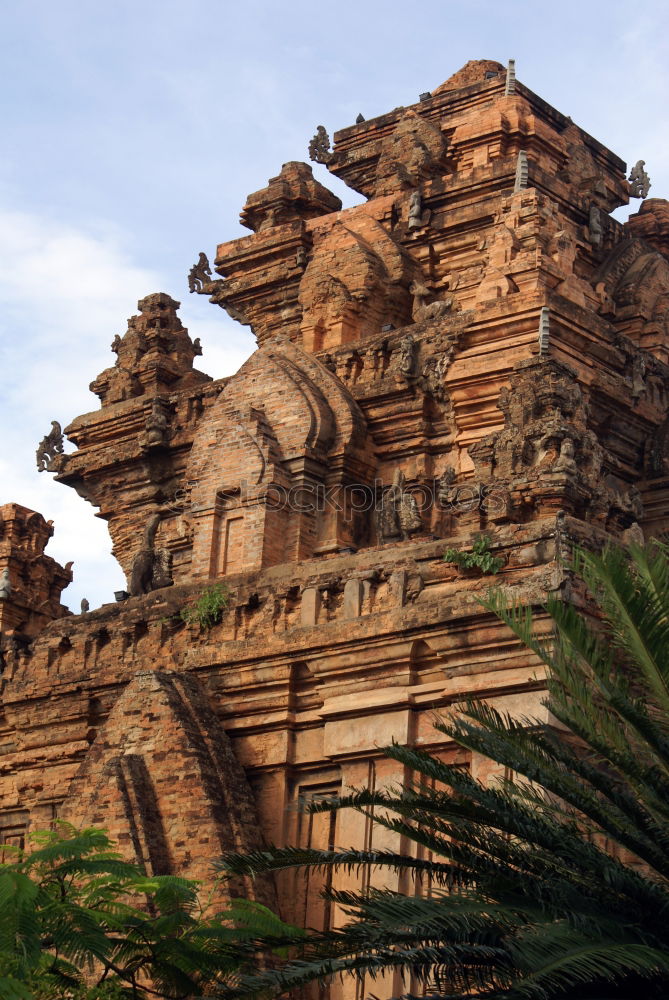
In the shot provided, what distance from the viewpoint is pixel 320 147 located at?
104 ft

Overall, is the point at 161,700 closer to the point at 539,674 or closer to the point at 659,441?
the point at 539,674

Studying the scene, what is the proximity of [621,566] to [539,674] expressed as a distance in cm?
420

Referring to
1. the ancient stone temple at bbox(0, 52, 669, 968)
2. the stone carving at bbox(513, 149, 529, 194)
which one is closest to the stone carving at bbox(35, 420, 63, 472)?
the ancient stone temple at bbox(0, 52, 669, 968)

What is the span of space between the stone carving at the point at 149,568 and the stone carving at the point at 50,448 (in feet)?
12.8

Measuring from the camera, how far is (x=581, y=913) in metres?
12.9

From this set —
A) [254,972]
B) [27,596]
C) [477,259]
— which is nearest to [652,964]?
[254,972]

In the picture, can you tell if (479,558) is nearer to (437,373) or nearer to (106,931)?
(437,373)

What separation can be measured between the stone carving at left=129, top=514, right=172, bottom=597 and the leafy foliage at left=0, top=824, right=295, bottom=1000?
7.81m

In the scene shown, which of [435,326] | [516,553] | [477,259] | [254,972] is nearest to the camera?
[254,972]

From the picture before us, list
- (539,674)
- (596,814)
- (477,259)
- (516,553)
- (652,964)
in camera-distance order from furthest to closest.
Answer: (477,259) → (516,553) → (539,674) → (596,814) → (652,964)

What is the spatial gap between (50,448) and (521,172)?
9.60 meters

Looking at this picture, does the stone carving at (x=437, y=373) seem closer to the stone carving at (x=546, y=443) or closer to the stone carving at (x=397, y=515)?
the stone carving at (x=397, y=515)

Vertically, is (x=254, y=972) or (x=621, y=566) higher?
(x=621, y=566)

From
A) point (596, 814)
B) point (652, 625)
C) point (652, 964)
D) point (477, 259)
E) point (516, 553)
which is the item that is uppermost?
point (477, 259)
